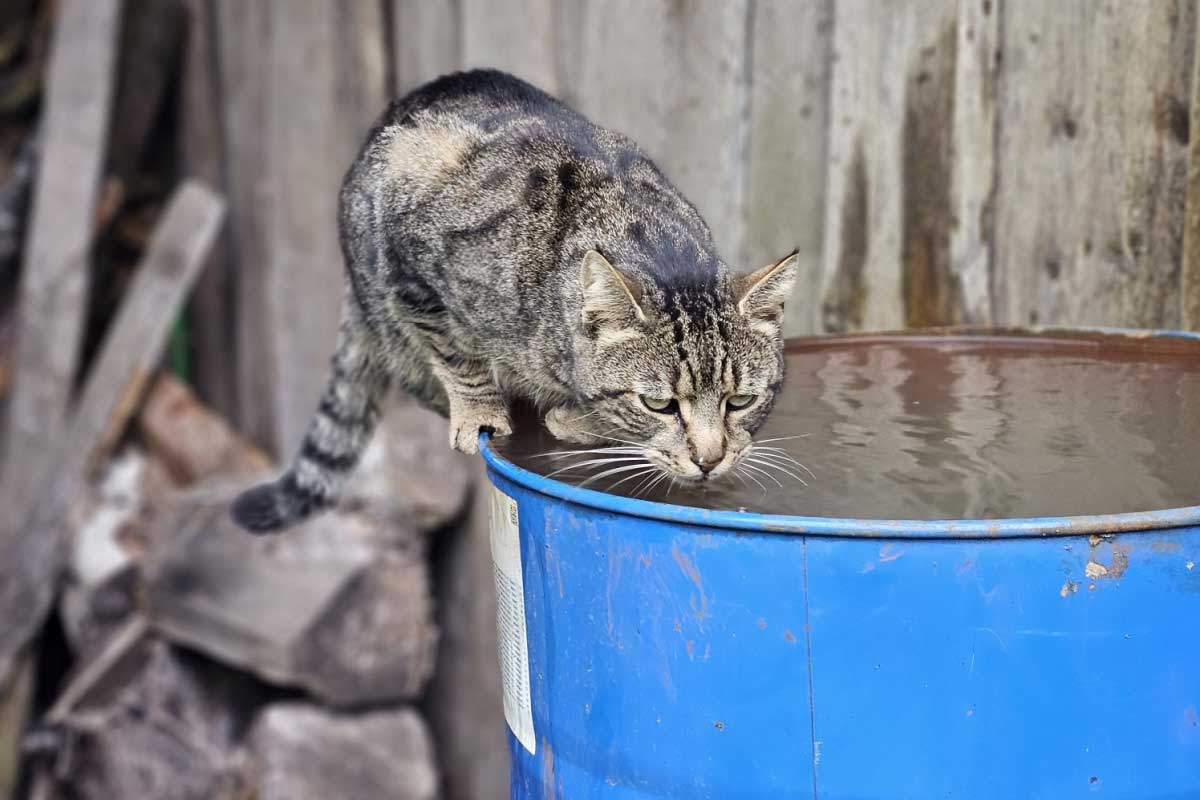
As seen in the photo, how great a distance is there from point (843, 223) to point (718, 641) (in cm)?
149

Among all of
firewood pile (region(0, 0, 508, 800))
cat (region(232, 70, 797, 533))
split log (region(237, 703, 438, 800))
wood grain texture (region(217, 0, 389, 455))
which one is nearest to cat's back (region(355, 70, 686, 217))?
cat (region(232, 70, 797, 533))

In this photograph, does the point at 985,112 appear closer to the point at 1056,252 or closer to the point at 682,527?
the point at 1056,252

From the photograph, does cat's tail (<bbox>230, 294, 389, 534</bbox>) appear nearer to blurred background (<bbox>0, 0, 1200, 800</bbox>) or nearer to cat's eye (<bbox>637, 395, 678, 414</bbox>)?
cat's eye (<bbox>637, 395, 678, 414</bbox>)

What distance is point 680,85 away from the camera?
2.93m

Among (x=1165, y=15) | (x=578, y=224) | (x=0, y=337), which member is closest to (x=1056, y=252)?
(x=1165, y=15)

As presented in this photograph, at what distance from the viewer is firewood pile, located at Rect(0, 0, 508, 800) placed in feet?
11.4

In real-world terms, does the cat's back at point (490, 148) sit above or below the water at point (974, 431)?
above

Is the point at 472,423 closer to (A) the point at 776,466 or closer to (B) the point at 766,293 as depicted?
(B) the point at 766,293

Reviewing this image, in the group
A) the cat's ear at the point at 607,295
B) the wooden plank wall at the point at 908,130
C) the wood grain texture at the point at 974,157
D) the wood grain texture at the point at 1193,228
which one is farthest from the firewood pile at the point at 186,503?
the wood grain texture at the point at 1193,228

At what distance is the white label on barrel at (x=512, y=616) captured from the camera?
1.58 m

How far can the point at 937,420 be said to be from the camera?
1771mm

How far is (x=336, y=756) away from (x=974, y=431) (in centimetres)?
226

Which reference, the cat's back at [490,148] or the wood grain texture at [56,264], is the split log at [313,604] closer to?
the wood grain texture at [56,264]

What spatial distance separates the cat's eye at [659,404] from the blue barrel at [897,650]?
578mm
